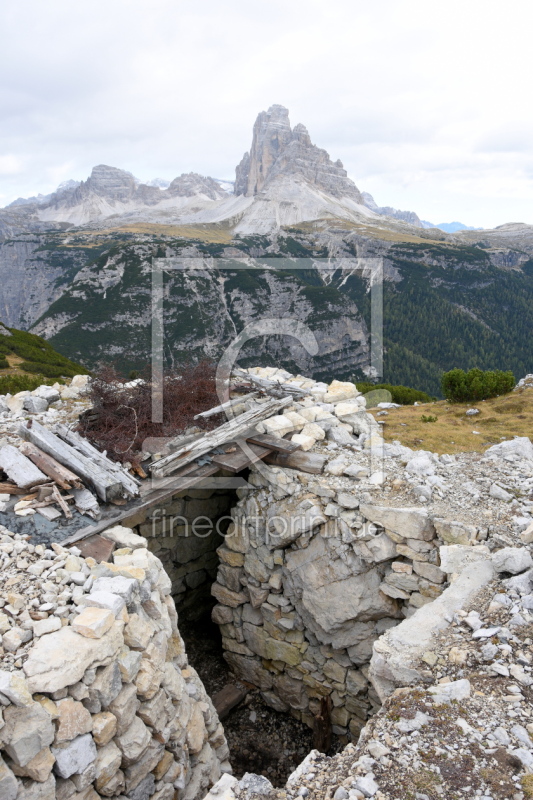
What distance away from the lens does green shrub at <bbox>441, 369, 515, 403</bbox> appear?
1803 centimetres

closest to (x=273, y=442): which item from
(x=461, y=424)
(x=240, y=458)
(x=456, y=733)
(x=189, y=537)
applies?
(x=240, y=458)

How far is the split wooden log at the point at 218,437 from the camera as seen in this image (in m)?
8.68

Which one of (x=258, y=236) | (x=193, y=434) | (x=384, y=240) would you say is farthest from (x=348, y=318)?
(x=193, y=434)

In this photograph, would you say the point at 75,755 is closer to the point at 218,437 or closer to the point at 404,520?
the point at 404,520

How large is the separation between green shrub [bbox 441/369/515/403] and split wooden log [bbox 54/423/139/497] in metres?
14.2

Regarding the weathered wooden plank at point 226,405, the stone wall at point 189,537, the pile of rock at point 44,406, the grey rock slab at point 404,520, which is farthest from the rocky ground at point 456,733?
the pile of rock at point 44,406

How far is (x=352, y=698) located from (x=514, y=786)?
6.16 metres

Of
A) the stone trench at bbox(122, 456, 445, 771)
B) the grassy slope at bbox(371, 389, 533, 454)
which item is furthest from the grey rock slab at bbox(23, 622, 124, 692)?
the grassy slope at bbox(371, 389, 533, 454)

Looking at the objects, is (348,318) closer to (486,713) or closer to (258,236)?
(258,236)

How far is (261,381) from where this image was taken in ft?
40.7

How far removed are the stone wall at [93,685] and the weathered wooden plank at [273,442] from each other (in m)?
3.67

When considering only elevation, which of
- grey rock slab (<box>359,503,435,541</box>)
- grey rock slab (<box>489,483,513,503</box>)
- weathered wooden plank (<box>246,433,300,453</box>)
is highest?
Answer: weathered wooden plank (<box>246,433,300,453</box>)

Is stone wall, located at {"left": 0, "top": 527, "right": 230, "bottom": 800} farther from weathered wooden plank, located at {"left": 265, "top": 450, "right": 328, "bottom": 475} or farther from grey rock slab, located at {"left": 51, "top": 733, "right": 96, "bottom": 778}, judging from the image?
weathered wooden plank, located at {"left": 265, "top": 450, "right": 328, "bottom": 475}

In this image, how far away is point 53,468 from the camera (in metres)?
7.51
